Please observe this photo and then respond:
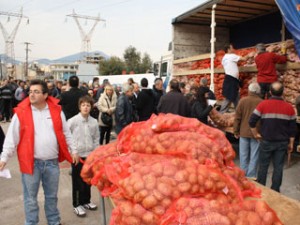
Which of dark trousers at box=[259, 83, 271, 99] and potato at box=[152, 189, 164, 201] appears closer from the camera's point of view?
potato at box=[152, 189, 164, 201]

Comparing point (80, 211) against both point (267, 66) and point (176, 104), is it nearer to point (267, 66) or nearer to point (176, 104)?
point (176, 104)

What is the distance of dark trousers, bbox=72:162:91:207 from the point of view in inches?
166

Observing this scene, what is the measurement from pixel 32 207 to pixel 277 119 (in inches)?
→ 128

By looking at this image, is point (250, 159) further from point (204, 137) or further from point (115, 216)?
point (115, 216)

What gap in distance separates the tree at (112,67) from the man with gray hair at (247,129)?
185 feet

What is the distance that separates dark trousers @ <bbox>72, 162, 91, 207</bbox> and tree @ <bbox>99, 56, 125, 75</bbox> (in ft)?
188

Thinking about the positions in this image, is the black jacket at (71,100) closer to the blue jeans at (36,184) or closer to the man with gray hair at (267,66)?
the blue jeans at (36,184)

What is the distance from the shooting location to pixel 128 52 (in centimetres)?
6538

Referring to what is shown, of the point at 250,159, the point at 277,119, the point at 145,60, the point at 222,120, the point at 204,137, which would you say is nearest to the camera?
the point at 204,137

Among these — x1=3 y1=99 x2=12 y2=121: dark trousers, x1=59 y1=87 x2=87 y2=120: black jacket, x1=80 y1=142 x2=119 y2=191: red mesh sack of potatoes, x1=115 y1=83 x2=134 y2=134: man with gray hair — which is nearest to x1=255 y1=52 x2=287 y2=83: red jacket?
x1=115 y1=83 x2=134 y2=134: man with gray hair

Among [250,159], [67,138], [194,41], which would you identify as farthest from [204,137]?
[194,41]

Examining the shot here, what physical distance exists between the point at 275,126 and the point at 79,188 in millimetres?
2803

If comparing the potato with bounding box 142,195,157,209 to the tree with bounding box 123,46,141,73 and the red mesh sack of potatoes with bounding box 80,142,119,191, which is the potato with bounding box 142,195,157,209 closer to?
the red mesh sack of potatoes with bounding box 80,142,119,191

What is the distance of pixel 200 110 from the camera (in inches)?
230
